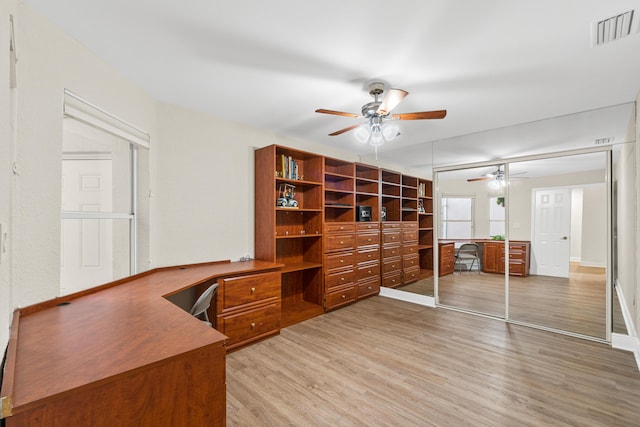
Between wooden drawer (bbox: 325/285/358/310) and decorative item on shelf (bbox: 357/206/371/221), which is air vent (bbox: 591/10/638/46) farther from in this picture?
wooden drawer (bbox: 325/285/358/310)

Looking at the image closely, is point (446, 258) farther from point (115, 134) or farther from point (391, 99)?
point (115, 134)

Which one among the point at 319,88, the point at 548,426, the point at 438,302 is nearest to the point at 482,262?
the point at 438,302

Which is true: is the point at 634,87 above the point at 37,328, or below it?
above

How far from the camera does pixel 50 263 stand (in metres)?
1.73

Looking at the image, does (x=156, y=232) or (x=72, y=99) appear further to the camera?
(x=156, y=232)

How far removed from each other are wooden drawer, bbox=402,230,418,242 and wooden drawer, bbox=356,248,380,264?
646 mm

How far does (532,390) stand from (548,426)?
41 centimetres

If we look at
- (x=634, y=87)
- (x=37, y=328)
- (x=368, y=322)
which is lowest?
(x=368, y=322)

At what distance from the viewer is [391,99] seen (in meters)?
2.29

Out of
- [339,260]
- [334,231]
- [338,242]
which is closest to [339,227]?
[334,231]

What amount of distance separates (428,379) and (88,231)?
3.48m

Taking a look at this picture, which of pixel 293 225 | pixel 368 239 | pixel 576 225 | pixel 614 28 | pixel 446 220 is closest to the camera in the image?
pixel 614 28

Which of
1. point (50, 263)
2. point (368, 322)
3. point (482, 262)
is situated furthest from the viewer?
point (482, 262)

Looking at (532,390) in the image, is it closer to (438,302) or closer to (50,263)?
(438,302)
